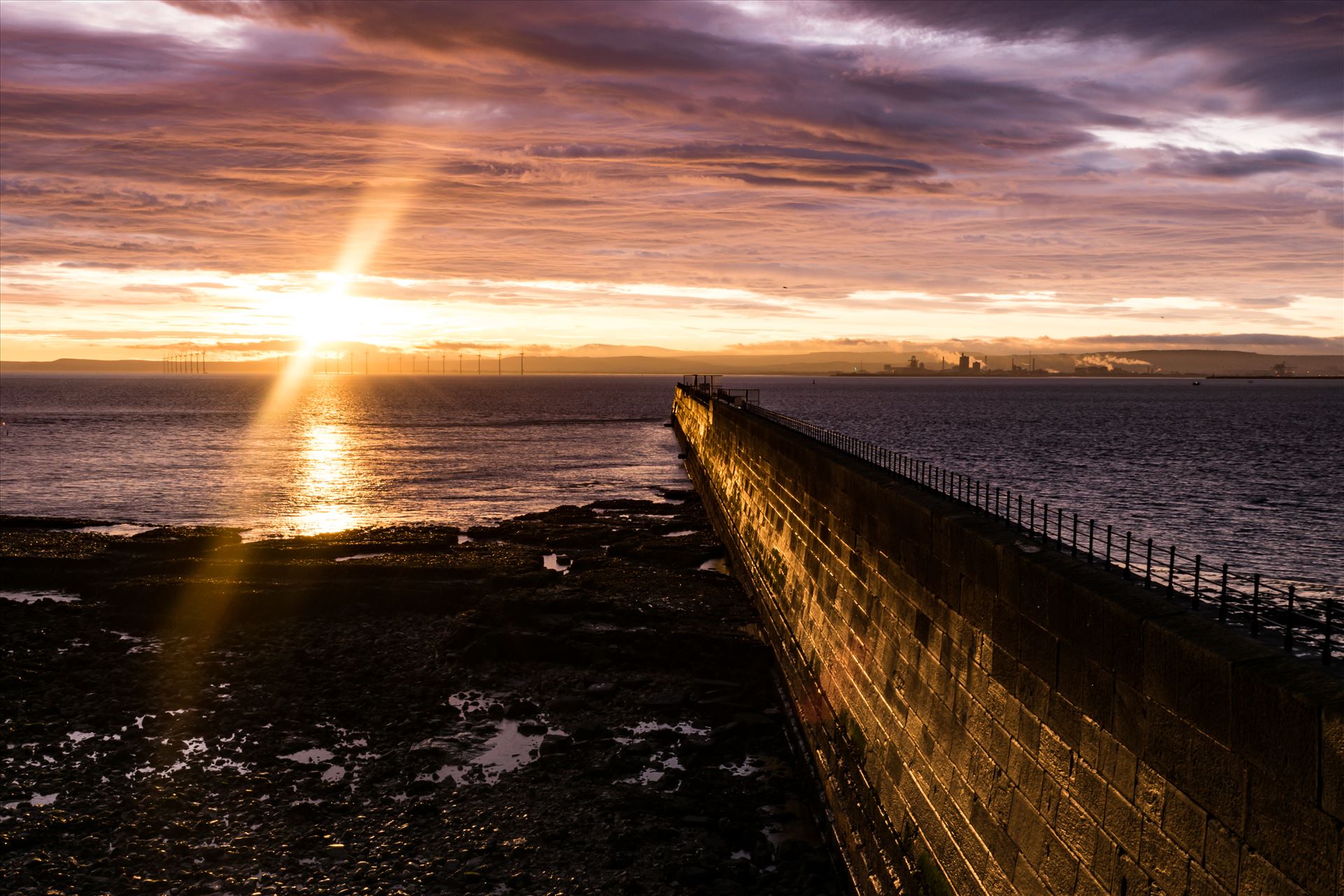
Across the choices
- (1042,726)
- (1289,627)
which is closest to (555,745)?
(1042,726)

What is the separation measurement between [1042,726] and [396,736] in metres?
12.9

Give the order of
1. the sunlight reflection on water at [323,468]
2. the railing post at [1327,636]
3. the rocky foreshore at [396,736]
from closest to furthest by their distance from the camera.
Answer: the railing post at [1327,636] < the rocky foreshore at [396,736] < the sunlight reflection on water at [323,468]

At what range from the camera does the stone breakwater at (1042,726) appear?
6.32 m

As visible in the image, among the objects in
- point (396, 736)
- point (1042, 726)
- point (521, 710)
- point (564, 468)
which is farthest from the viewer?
point (564, 468)

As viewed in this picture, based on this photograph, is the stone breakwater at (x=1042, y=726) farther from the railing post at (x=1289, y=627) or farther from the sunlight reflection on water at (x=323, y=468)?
the sunlight reflection on water at (x=323, y=468)

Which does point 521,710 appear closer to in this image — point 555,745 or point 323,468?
point 555,745

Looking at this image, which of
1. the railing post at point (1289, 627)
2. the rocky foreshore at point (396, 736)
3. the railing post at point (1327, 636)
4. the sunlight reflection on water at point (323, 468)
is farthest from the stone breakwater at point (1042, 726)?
the sunlight reflection on water at point (323, 468)

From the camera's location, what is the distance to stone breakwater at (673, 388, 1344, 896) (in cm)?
632

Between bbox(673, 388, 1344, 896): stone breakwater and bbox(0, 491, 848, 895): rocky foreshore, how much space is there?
6.85 ft

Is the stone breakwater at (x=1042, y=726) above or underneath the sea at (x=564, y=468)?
above

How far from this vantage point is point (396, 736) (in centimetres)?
1883

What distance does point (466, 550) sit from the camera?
3656 centimetres

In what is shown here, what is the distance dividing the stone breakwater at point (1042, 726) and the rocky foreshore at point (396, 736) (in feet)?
6.85

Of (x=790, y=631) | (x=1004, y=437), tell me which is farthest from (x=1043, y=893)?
(x=1004, y=437)
